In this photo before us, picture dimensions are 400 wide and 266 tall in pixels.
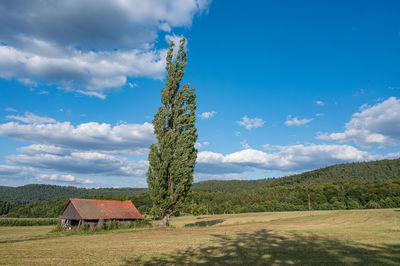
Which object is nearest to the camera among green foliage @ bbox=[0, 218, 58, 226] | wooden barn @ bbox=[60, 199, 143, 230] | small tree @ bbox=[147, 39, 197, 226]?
small tree @ bbox=[147, 39, 197, 226]

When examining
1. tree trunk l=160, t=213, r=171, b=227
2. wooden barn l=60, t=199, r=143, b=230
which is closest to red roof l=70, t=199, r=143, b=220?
wooden barn l=60, t=199, r=143, b=230

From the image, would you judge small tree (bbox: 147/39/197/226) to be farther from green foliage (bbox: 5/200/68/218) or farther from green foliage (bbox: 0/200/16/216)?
green foliage (bbox: 0/200/16/216)

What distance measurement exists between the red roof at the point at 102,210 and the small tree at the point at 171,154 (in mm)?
14143

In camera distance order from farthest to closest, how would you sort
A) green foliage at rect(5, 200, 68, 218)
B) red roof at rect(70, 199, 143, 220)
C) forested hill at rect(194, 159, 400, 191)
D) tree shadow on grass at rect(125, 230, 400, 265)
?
forested hill at rect(194, 159, 400, 191) < green foliage at rect(5, 200, 68, 218) < red roof at rect(70, 199, 143, 220) < tree shadow on grass at rect(125, 230, 400, 265)

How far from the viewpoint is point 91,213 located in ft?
135

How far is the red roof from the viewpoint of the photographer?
4086 centimetres

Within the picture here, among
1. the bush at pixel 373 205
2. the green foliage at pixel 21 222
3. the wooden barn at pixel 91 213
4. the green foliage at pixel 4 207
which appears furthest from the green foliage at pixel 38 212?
the bush at pixel 373 205

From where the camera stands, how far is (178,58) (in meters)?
37.1

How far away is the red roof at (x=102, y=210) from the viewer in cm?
4086

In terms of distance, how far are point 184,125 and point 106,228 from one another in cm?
1886

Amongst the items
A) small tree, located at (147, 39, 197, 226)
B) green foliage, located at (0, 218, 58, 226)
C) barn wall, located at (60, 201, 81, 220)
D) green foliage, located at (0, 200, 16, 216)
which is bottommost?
green foliage, located at (0, 218, 58, 226)

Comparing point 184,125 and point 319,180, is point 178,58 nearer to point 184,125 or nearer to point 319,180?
point 184,125

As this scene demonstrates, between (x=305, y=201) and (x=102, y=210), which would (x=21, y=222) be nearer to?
(x=102, y=210)

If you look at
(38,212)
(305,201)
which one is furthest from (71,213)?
(305,201)
